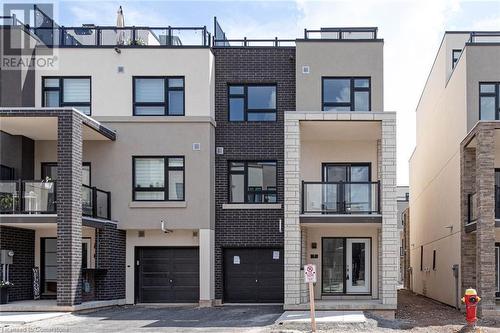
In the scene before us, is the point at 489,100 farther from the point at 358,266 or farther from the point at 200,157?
the point at 200,157

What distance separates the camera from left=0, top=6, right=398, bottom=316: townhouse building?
77.1ft

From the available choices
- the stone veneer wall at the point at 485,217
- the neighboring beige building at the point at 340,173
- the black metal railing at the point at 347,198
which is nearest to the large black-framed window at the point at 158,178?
the neighboring beige building at the point at 340,173

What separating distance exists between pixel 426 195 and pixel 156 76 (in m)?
14.3

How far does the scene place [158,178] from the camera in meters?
23.8

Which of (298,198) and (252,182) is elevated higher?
(252,182)

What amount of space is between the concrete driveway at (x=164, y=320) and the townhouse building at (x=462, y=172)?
6182 millimetres

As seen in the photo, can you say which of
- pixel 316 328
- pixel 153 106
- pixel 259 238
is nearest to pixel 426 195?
pixel 259 238

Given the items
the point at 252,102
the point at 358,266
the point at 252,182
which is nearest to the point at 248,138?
the point at 252,102

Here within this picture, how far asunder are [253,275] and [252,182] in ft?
10.7

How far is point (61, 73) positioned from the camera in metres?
23.9

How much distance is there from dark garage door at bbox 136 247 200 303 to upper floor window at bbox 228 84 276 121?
5013mm

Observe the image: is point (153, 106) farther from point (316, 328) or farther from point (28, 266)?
point (316, 328)

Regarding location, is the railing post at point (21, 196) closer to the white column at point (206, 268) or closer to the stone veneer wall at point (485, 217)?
the white column at point (206, 268)

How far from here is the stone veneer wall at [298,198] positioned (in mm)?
21062
